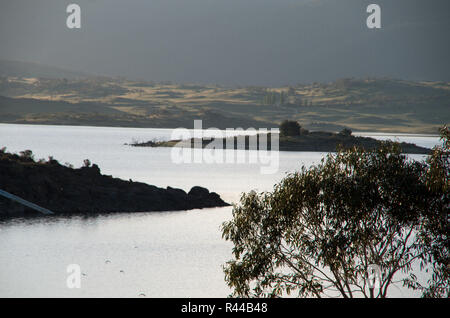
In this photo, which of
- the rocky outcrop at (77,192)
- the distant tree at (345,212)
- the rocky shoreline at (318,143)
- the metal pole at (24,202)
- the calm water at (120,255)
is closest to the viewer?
the distant tree at (345,212)

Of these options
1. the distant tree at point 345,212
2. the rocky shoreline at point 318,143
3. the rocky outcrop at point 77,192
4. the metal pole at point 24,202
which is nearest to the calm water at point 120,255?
the rocky outcrop at point 77,192

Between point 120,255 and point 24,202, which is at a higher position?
point 24,202

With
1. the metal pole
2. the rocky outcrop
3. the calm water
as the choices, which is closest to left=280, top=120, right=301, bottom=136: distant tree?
the rocky outcrop

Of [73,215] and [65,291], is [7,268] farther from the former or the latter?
[73,215]

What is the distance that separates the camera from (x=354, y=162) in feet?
82.9

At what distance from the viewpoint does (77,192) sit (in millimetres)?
57062

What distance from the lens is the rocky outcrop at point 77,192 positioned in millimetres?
55156

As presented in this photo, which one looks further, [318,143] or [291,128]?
[291,128]

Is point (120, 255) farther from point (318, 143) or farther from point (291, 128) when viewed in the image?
point (291, 128)

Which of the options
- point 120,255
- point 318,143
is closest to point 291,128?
point 318,143

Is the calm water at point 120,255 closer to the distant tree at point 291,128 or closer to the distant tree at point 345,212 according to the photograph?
the distant tree at point 345,212
